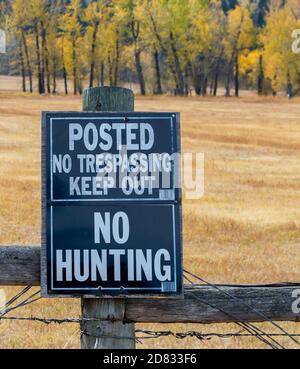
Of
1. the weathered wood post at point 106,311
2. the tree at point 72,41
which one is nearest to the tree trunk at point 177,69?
the tree at point 72,41

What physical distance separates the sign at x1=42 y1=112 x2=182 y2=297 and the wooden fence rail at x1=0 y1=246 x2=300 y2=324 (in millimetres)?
238

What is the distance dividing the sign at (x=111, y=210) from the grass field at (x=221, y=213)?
169cm

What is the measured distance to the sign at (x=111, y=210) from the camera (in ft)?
14.4

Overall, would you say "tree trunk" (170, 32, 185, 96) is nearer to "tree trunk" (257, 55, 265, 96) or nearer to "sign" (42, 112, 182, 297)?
"tree trunk" (257, 55, 265, 96)

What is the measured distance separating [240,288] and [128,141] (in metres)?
1.14

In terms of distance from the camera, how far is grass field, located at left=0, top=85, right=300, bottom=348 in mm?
7535

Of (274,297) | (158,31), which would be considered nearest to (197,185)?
(274,297)

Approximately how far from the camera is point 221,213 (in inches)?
642

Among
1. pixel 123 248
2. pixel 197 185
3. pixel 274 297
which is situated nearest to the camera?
pixel 123 248

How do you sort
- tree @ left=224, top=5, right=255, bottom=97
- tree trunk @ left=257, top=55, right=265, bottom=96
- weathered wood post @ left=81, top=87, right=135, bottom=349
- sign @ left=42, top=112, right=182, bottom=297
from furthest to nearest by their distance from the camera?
tree trunk @ left=257, top=55, right=265, bottom=96, tree @ left=224, top=5, right=255, bottom=97, weathered wood post @ left=81, top=87, right=135, bottom=349, sign @ left=42, top=112, right=182, bottom=297

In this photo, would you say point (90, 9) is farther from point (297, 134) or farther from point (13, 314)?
point (13, 314)

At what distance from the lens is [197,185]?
20625 mm

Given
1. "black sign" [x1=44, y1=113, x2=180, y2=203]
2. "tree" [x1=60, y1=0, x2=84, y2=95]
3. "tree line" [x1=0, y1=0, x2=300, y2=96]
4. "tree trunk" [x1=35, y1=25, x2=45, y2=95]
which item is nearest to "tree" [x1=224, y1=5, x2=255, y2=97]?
"tree line" [x1=0, y1=0, x2=300, y2=96]

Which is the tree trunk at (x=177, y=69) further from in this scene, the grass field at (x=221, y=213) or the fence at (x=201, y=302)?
the fence at (x=201, y=302)
